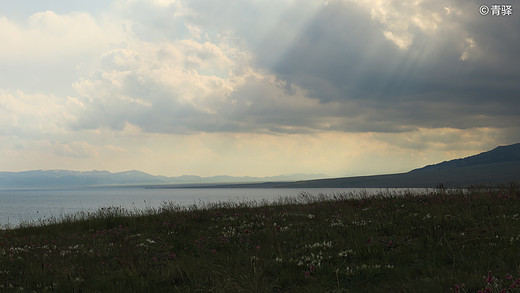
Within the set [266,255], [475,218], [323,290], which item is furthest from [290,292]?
[475,218]

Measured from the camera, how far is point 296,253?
11039mm

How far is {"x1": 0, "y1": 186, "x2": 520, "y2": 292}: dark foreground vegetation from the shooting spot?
8.75 meters

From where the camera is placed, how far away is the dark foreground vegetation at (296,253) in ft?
28.7

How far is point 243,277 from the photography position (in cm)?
884

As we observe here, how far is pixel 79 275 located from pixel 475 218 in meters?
14.5

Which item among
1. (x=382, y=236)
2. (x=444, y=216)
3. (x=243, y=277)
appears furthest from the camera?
(x=444, y=216)

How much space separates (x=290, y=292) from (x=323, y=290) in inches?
30.4

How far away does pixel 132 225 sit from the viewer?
63.8 feet

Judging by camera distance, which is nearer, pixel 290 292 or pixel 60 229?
pixel 290 292

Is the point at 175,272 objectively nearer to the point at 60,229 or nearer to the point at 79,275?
the point at 79,275

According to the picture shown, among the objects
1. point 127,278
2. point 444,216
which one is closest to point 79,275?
point 127,278

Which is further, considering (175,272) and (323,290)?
(175,272)

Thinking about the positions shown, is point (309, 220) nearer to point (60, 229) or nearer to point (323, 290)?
point (323, 290)

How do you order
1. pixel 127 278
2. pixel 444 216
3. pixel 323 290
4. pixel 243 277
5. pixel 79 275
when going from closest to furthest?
1. pixel 323 290
2. pixel 243 277
3. pixel 127 278
4. pixel 79 275
5. pixel 444 216
